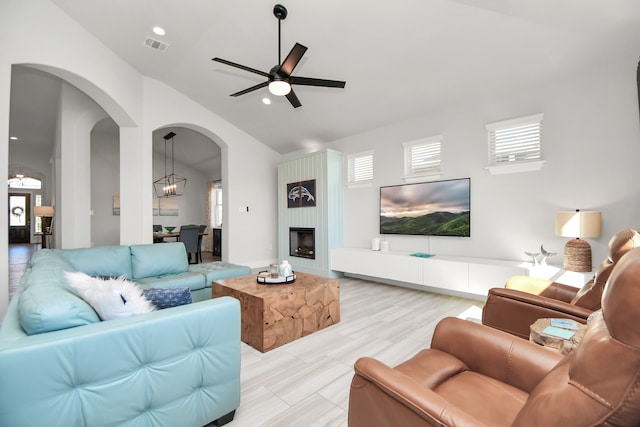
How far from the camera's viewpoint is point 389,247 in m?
5.21

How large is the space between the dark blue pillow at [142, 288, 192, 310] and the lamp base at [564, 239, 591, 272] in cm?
388

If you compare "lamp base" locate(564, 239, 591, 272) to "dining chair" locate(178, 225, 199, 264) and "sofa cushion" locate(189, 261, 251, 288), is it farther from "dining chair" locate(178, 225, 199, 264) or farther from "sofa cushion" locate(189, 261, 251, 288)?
"dining chair" locate(178, 225, 199, 264)

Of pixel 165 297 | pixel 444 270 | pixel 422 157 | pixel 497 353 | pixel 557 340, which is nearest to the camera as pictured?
pixel 497 353

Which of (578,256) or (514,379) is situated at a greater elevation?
(578,256)

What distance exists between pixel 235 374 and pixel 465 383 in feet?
4.07

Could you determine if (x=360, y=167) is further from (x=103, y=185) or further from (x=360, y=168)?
(x=103, y=185)

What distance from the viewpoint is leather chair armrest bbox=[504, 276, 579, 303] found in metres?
2.37

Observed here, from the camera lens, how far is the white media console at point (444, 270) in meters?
3.38

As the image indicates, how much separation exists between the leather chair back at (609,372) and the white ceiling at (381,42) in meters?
3.24

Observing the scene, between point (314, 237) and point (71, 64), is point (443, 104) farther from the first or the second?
point (71, 64)

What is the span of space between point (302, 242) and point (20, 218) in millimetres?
14169

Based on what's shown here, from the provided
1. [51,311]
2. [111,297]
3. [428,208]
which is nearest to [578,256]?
[428,208]

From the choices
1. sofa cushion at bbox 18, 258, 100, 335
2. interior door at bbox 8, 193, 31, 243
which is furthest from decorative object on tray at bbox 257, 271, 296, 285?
interior door at bbox 8, 193, 31, 243

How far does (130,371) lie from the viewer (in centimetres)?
135
